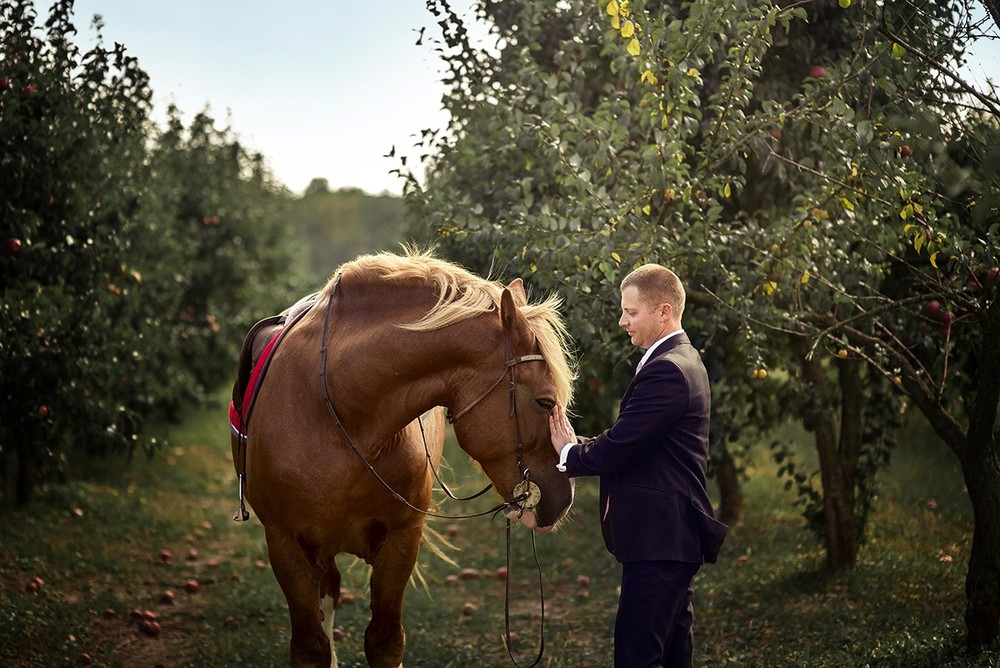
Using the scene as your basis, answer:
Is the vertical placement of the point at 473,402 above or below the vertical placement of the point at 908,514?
above

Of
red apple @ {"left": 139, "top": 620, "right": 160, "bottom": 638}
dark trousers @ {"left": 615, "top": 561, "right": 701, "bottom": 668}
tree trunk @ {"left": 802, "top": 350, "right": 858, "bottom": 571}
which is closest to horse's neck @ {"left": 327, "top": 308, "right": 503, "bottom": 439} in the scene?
dark trousers @ {"left": 615, "top": 561, "right": 701, "bottom": 668}

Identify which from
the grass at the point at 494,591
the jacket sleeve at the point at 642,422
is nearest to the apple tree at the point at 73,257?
the grass at the point at 494,591

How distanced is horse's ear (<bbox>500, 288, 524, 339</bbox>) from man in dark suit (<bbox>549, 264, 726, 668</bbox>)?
37cm

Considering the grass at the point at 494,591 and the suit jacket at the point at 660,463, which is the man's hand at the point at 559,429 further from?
the grass at the point at 494,591

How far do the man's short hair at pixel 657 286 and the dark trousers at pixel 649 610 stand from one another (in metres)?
1.04

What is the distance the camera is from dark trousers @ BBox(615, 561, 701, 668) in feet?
11.1

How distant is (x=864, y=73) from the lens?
15.1 feet

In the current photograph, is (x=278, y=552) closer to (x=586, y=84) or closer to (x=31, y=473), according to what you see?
(x=586, y=84)

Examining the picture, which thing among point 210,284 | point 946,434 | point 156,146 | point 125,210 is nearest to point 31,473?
point 125,210

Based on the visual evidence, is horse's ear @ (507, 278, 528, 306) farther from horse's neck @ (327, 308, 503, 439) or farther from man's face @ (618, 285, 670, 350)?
man's face @ (618, 285, 670, 350)

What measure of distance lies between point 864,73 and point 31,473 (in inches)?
336

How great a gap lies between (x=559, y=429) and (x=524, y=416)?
0.50 ft

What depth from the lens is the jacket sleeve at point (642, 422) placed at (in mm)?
3385

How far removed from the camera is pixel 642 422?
339 cm
